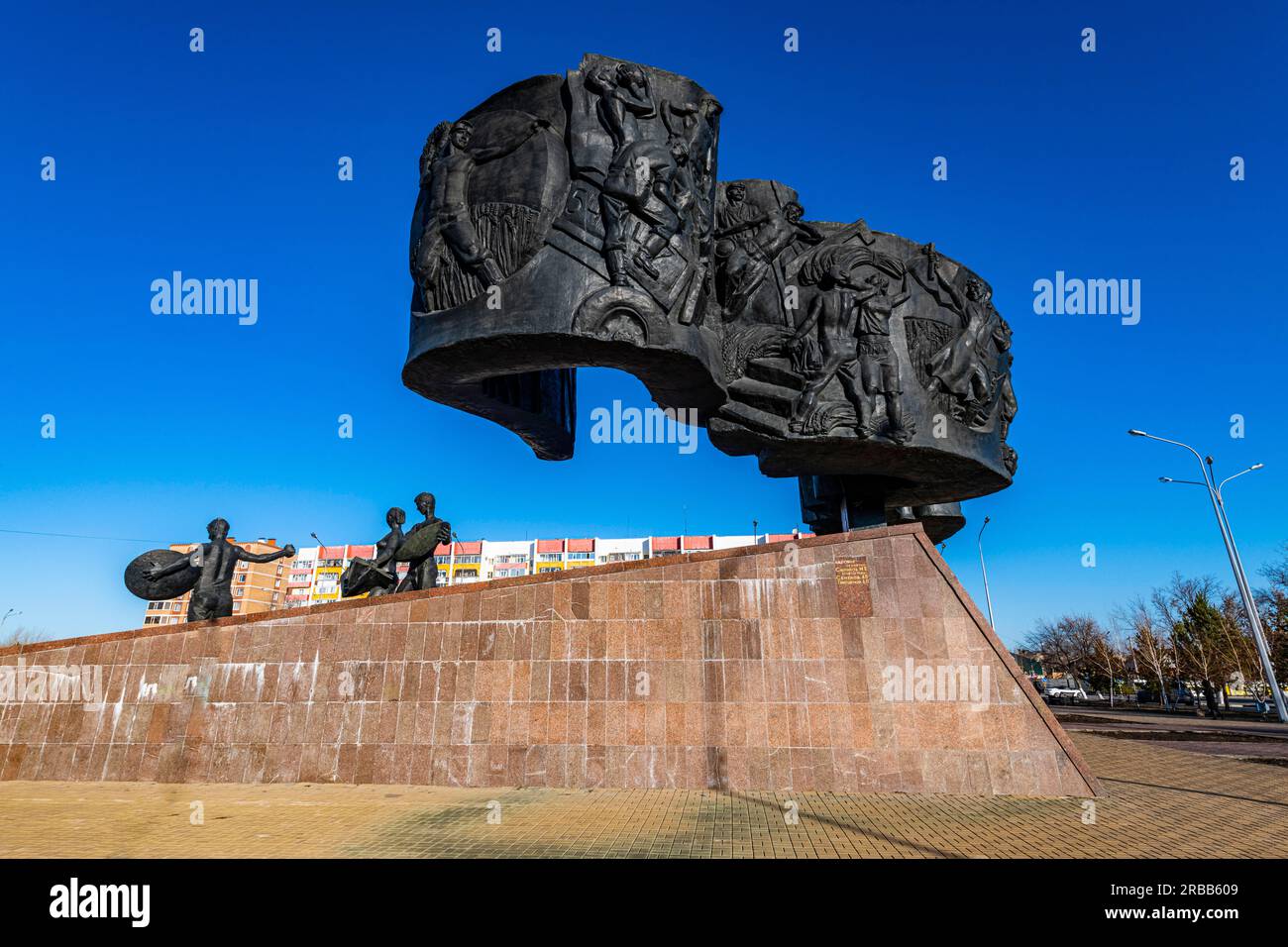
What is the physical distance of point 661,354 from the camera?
11.2 metres

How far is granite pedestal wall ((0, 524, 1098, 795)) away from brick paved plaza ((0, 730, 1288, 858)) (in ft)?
1.31

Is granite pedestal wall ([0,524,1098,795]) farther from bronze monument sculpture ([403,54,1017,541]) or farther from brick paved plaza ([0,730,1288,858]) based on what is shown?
bronze monument sculpture ([403,54,1017,541])

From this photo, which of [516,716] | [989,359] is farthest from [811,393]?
[516,716]

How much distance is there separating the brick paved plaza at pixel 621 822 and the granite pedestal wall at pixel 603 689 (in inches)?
15.7

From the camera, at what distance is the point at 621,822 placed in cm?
766

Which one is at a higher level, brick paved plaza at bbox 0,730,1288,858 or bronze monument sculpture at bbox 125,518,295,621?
bronze monument sculpture at bbox 125,518,295,621

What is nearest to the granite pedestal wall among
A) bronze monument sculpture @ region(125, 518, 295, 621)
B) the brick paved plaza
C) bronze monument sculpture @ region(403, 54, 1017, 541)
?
the brick paved plaza

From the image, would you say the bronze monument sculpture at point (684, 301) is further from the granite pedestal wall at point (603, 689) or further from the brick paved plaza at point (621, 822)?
the brick paved plaza at point (621, 822)

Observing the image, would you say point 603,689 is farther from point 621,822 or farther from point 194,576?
point 194,576

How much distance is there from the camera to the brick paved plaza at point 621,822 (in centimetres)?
646

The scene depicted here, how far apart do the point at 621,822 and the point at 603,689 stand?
2.72m

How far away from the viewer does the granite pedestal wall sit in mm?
9617

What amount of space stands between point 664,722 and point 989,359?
992cm

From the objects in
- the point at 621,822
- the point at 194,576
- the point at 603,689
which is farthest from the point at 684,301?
the point at 194,576
